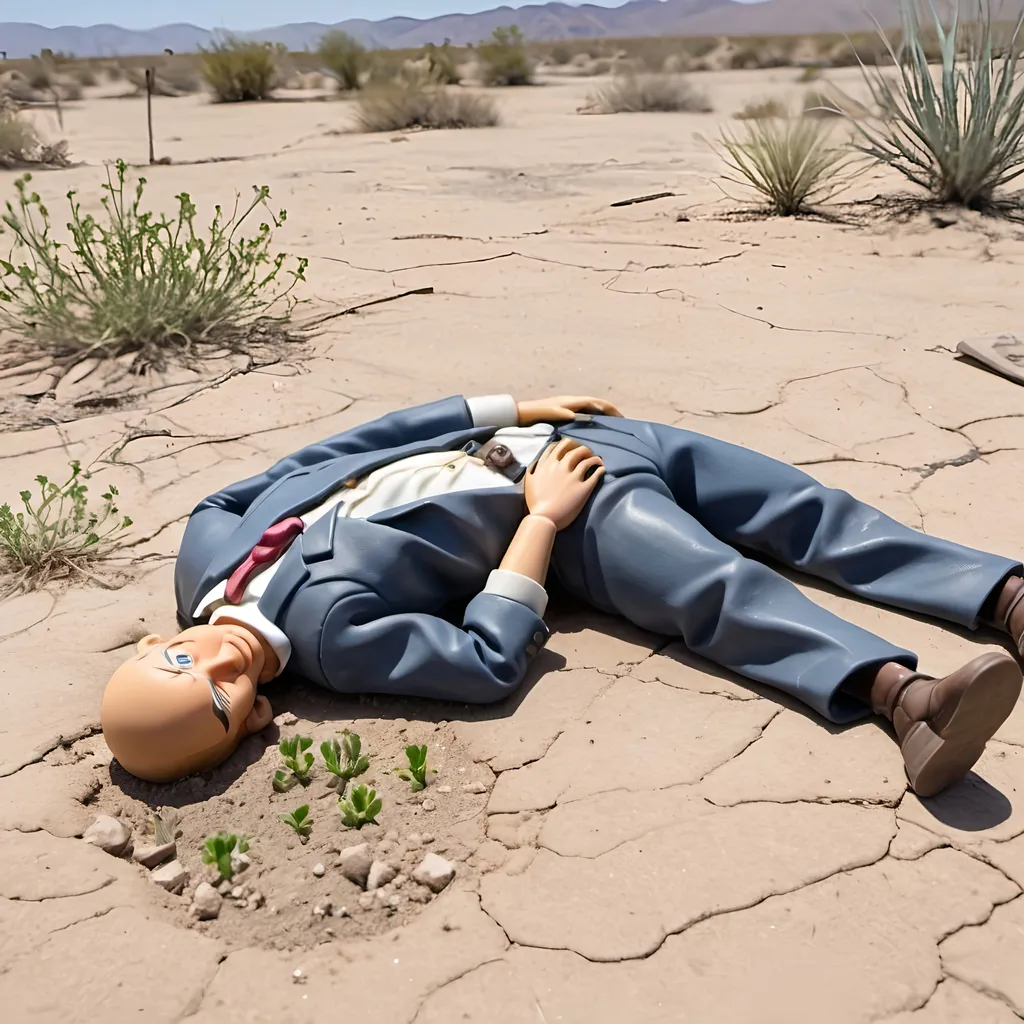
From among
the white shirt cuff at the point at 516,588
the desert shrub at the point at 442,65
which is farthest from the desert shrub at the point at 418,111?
the white shirt cuff at the point at 516,588

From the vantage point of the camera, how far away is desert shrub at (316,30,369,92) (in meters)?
17.1

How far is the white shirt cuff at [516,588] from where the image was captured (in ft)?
7.73

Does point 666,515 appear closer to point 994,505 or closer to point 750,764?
point 750,764

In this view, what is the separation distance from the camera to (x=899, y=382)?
3867mm

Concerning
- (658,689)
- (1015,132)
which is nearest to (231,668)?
(658,689)

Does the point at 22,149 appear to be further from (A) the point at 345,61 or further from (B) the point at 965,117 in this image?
(A) the point at 345,61

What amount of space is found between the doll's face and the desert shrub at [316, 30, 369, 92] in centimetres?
1643

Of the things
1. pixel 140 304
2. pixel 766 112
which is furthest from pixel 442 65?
pixel 140 304

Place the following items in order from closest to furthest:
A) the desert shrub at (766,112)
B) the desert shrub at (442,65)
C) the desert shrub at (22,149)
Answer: the desert shrub at (22,149) < the desert shrub at (766,112) < the desert shrub at (442,65)

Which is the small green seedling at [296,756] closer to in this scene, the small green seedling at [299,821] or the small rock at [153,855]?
the small green seedling at [299,821]

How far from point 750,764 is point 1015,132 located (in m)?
5.02

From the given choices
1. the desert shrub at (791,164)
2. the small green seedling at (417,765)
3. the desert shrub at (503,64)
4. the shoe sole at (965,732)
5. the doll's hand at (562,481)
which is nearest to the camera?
the shoe sole at (965,732)

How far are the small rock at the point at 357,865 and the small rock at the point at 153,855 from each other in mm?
326

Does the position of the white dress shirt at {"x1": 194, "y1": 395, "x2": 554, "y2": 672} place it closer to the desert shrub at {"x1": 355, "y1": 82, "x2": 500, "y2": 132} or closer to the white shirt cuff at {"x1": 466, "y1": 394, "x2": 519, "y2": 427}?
the white shirt cuff at {"x1": 466, "y1": 394, "x2": 519, "y2": 427}
